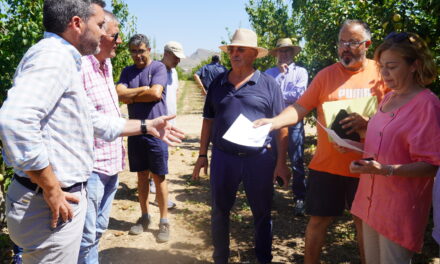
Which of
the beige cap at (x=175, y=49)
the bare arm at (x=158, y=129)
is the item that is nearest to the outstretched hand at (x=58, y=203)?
the bare arm at (x=158, y=129)

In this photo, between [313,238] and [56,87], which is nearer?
[56,87]

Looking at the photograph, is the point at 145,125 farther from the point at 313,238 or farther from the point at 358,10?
the point at 358,10

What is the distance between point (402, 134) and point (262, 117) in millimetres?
1323

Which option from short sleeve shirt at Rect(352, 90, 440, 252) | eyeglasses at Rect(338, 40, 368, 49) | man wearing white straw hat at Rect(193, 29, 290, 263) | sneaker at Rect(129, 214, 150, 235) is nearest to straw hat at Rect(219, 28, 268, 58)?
man wearing white straw hat at Rect(193, 29, 290, 263)

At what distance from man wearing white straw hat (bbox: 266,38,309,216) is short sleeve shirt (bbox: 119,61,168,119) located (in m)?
1.89

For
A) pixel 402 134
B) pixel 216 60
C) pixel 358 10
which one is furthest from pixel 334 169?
pixel 216 60

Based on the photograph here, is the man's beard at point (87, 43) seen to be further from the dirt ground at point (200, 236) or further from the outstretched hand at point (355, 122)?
the dirt ground at point (200, 236)

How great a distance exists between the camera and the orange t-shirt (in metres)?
2.74

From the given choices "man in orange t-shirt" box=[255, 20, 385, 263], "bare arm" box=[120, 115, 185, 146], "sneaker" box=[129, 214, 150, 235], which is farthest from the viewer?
"sneaker" box=[129, 214, 150, 235]

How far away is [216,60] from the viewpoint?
8.71 metres

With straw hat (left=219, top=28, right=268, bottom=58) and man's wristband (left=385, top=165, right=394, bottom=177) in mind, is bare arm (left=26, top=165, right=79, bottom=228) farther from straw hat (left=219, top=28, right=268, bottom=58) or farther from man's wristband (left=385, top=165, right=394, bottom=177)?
straw hat (left=219, top=28, right=268, bottom=58)

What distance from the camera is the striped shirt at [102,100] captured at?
2732mm

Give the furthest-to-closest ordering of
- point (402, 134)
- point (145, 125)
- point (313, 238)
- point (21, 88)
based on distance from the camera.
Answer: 1. point (313, 238)
2. point (145, 125)
3. point (402, 134)
4. point (21, 88)

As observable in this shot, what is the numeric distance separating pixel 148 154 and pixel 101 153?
1265 millimetres
